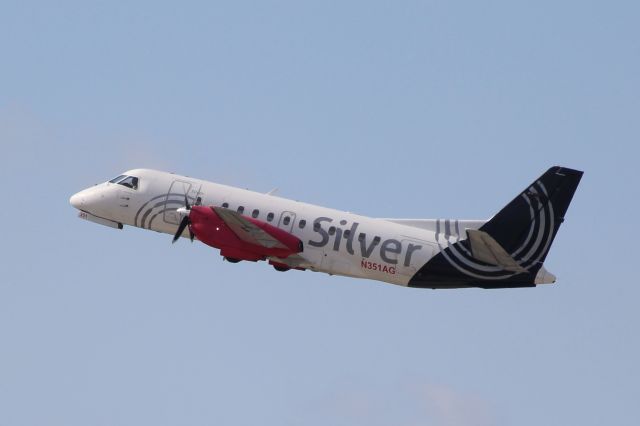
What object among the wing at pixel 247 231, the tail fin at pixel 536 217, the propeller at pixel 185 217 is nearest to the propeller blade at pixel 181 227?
the propeller at pixel 185 217

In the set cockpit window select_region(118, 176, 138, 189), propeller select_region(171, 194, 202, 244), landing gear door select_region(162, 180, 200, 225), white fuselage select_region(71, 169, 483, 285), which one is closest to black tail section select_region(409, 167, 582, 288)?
white fuselage select_region(71, 169, 483, 285)

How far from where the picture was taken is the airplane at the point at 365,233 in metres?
57.4

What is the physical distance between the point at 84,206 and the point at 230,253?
7952mm

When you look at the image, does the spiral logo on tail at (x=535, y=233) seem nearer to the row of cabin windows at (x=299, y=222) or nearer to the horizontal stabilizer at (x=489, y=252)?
the horizontal stabilizer at (x=489, y=252)

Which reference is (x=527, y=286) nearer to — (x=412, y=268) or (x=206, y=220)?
(x=412, y=268)

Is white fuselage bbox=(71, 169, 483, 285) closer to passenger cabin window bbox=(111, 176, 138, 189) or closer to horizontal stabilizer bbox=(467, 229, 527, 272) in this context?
passenger cabin window bbox=(111, 176, 138, 189)

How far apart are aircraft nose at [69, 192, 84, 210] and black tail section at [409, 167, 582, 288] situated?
16.6m

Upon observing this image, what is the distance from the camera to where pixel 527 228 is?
57469 mm

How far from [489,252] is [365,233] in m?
4.90

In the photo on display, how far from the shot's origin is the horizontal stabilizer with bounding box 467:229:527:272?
56.8 metres

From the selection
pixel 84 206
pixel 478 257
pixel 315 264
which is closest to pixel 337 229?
pixel 315 264

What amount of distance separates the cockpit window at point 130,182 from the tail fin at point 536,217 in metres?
15.0

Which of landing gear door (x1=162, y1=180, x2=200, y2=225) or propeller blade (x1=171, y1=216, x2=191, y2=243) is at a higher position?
landing gear door (x1=162, y1=180, x2=200, y2=225)

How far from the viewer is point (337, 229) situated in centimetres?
5962
